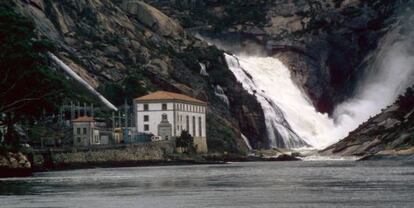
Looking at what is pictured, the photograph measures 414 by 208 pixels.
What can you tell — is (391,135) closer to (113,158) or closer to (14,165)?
(113,158)

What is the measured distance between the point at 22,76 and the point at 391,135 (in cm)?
7123

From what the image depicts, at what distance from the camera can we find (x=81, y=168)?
15050 centimetres

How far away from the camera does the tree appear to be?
130 m

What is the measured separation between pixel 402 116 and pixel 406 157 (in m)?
32.5

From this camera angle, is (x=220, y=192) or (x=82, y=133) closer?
(x=220, y=192)

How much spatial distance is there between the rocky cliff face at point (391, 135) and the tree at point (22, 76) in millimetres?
54630

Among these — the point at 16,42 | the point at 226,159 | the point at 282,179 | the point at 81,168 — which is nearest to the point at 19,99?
the point at 16,42

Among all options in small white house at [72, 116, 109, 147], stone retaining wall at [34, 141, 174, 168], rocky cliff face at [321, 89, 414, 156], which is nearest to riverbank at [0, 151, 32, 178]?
stone retaining wall at [34, 141, 174, 168]

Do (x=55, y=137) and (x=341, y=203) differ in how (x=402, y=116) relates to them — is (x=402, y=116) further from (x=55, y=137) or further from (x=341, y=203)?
(x=341, y=203)

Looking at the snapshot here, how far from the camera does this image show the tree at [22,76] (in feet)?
427

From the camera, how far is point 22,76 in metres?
132

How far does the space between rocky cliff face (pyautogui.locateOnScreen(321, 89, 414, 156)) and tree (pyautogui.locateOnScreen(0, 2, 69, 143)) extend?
5463 centimetres

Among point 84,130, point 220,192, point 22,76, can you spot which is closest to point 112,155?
point 84,130

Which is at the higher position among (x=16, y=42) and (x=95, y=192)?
(x=16, y=42)
